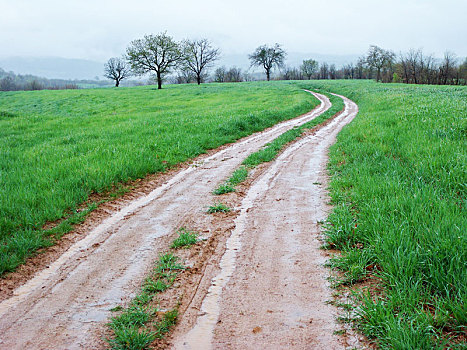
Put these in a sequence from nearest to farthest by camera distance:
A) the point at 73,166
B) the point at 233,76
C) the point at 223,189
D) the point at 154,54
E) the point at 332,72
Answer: the point at 223,189 < the point at 73,166 < the point at 154,54 < the point at 233,76 < the point at 332,72

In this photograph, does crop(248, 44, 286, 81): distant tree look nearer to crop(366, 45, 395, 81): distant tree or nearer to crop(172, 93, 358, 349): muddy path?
crop(366, 45, 395, 81): distant tree

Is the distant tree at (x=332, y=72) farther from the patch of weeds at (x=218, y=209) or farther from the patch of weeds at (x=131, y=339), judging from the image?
the patch of weeds at (x=131, y=339)

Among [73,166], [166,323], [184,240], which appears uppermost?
[73,166]

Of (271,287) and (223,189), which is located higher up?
(223,189)

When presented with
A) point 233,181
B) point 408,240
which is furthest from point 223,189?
point 408,240

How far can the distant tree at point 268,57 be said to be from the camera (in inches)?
3679

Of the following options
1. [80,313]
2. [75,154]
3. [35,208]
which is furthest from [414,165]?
[75,154]

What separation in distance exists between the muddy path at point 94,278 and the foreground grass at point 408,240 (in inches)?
76.3

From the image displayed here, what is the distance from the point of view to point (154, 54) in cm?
5784

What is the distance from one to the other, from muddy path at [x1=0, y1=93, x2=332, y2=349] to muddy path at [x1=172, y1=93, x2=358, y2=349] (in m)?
0.48

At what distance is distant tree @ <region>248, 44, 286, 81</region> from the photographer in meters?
93.4

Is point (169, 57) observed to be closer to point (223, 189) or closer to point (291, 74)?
point (223, 189)

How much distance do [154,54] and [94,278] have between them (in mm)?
59534

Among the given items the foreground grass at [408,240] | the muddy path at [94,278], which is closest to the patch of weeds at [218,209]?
the muddy path at [94,278]
